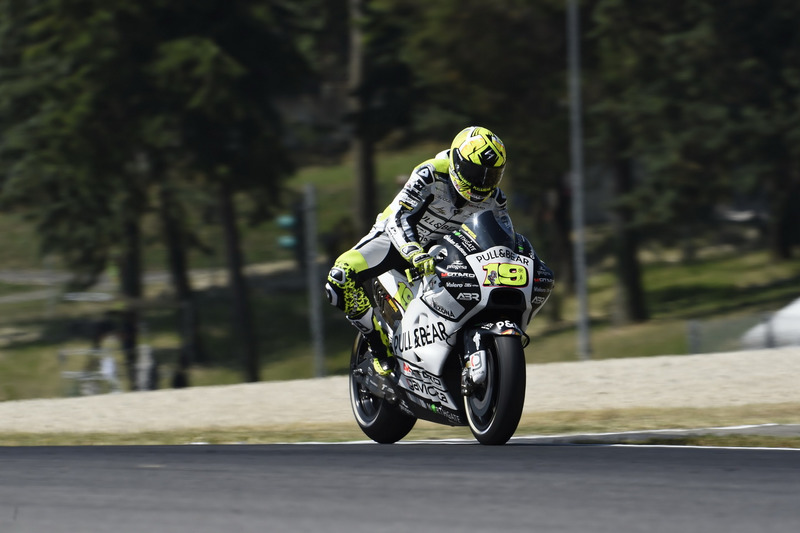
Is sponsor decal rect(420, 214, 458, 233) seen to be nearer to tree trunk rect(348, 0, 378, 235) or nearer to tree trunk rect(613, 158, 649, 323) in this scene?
tree trunk rect(613, 158, 649, 323)

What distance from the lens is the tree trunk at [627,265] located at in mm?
30062

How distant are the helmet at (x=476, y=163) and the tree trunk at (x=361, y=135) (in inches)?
975

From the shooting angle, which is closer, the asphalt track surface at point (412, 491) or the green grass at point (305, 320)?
the asphalt track surface at point (412, 491)

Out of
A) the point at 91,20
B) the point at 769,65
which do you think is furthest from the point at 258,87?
the point at 769,65

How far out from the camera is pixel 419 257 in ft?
27.0

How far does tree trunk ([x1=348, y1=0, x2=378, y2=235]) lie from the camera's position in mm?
33688

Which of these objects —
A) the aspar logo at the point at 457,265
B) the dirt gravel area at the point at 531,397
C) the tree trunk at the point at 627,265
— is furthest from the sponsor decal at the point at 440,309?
the tree trunk at the point at 627,265

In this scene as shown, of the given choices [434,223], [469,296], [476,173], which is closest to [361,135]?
[434,223]

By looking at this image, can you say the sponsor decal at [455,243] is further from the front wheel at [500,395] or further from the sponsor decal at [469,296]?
the front wheel at [500,395]

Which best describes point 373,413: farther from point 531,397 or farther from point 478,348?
point 531,397

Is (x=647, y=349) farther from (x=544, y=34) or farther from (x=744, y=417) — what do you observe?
(x=744, y=417)

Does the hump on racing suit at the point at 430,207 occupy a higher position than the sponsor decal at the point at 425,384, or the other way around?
the hump on racing suit at the point at 430,207

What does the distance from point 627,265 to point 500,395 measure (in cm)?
2294

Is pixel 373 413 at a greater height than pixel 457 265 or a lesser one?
lesser
